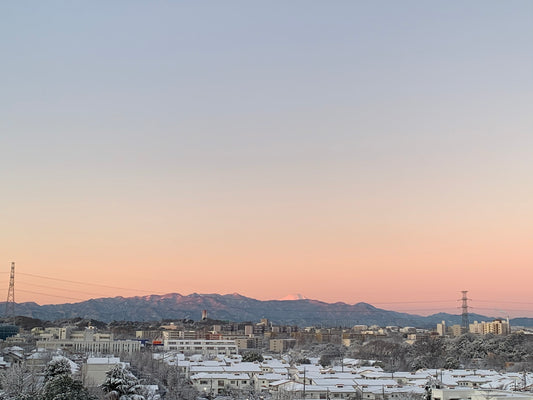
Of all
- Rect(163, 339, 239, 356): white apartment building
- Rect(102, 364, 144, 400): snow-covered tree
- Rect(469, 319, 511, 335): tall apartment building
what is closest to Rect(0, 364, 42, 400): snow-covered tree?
Rect(102, 364, 144, 400): snow-covered tree

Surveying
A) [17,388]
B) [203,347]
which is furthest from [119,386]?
[203,347]

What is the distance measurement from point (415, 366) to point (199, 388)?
14894mm

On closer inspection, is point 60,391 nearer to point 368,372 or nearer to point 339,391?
point 339,391

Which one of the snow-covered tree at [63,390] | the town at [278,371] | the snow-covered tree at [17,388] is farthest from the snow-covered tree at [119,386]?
the snow-covered tree at [17,388]

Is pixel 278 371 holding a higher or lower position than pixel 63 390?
lower

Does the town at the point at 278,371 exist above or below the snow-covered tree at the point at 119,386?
below

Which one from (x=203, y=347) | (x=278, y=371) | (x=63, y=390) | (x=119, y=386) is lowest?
(x=203, y=347)

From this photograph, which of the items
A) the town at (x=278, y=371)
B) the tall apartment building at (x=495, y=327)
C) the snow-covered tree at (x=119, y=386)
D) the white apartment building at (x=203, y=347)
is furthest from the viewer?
the tall apartment building at (x=495, y=327)

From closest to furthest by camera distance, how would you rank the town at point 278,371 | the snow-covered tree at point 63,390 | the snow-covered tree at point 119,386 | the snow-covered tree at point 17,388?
the snow-covered tree at point 63,390 < the snow-covered tree at point 17,388 < the snow-covered tree at point 119,386 < the town at point 278,371

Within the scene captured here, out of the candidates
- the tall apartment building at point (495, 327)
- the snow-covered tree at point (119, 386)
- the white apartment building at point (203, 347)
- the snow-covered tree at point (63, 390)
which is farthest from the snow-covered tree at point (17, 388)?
the tall apartment building at point (495, 327)

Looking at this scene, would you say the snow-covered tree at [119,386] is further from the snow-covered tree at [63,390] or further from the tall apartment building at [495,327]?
the tall apartment building at [495,327]

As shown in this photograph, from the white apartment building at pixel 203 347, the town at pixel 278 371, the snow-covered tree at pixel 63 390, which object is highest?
the snow-covered tree at pixel 63 390

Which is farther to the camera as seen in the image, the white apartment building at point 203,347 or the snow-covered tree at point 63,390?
the white apartment building at point 203,347

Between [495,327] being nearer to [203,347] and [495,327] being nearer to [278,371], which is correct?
[203,347]
